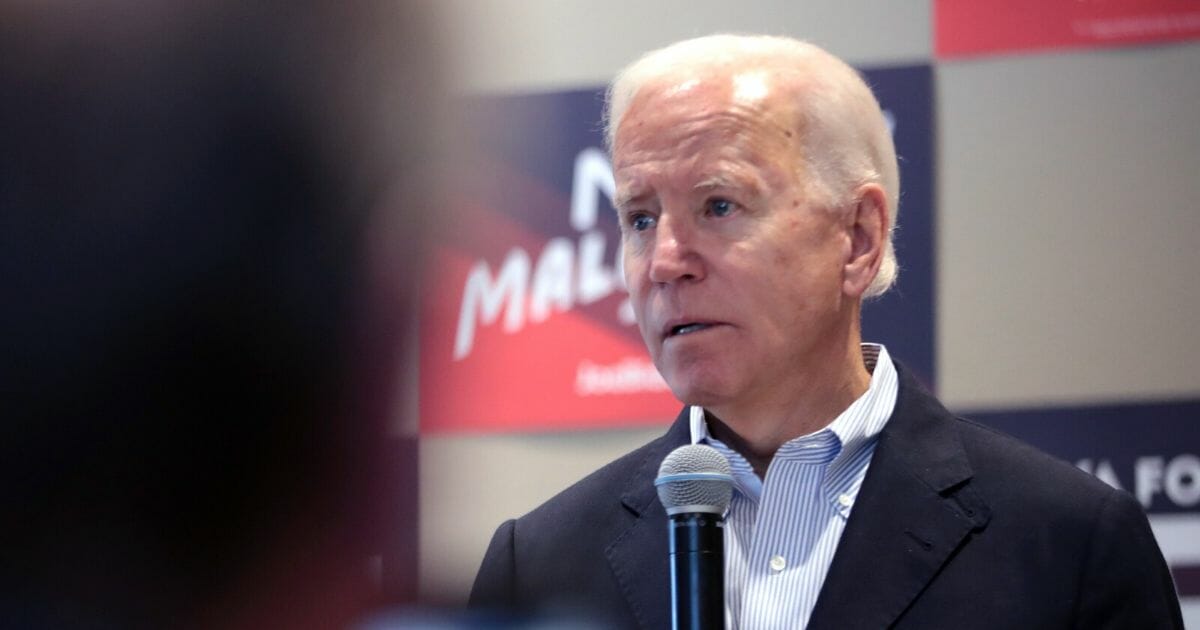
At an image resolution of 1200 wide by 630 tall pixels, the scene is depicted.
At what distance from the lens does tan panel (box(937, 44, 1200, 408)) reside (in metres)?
3.57

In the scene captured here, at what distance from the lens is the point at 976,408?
3.70m

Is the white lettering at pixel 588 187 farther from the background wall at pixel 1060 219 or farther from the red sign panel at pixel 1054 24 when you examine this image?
the red sign panel at pixel 1054 24

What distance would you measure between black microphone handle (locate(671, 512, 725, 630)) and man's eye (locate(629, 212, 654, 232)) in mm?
1012

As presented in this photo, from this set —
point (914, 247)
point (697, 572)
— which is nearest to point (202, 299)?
point (697, 572)

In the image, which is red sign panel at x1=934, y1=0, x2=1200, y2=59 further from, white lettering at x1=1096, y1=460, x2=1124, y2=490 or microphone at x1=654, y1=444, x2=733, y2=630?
microphone at x1=654, y1=444, x2=733, y2=630

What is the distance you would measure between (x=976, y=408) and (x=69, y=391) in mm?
3393

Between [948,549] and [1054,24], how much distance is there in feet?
6.56

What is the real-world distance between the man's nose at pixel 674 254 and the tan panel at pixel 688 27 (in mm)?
1472

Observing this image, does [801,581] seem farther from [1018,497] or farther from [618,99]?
[618,99]

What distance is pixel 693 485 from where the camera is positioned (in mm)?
1406

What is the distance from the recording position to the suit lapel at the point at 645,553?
6.93ft

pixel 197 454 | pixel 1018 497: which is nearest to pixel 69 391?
pixel 197 454

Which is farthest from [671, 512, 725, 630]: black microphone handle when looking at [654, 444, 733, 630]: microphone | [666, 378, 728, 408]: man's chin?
[666, 378, 728, 408]: man's chin

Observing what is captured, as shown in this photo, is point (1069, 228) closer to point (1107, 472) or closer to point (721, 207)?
point (1107, 472)
